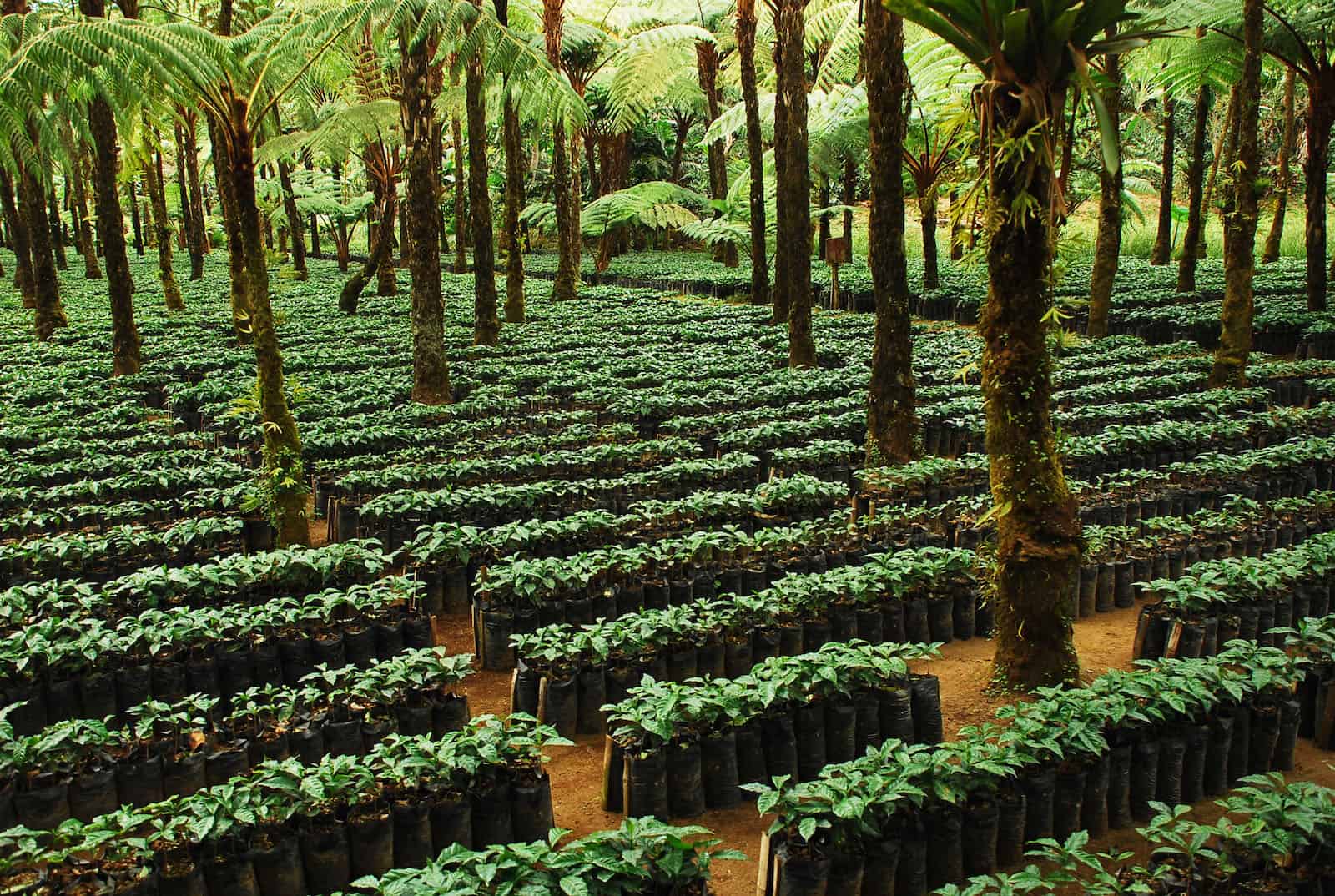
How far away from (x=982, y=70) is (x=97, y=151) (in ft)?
44.1

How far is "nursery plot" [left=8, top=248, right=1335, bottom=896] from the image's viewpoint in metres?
4.19

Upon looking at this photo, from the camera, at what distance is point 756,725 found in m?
4.62

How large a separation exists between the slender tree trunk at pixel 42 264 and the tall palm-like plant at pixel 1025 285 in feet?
57.1

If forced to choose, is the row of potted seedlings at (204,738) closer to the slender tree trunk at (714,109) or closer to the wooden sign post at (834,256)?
the wooden sign post at (834,256)

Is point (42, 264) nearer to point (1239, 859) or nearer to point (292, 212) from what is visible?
point (292, 212)

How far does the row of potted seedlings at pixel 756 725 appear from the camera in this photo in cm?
445

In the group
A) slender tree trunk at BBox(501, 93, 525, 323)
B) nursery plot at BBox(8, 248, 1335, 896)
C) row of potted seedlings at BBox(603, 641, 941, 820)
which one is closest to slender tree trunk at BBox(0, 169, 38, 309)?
slender tree trunk at BBox(501, 93, 525, 323)

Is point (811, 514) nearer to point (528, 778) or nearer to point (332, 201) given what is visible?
point (528, 778)

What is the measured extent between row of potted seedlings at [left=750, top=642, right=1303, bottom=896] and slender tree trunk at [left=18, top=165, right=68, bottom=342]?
18.0 metres

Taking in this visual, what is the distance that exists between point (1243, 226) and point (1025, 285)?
322 inches

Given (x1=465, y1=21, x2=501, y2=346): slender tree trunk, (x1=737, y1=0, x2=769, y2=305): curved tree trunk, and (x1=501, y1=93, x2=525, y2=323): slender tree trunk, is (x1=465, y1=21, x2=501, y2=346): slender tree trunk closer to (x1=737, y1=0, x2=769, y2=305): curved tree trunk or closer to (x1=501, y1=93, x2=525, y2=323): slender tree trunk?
(x1=501, y1=93, x2=525, y2=323): slender tree trunk

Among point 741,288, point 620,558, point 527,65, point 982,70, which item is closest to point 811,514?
point 620,558

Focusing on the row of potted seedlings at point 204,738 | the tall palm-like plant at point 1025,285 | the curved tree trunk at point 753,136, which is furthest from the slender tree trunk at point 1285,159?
the row of potted seedlings at point 204,738

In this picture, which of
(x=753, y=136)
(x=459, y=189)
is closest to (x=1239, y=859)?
(x=753, y=136)
